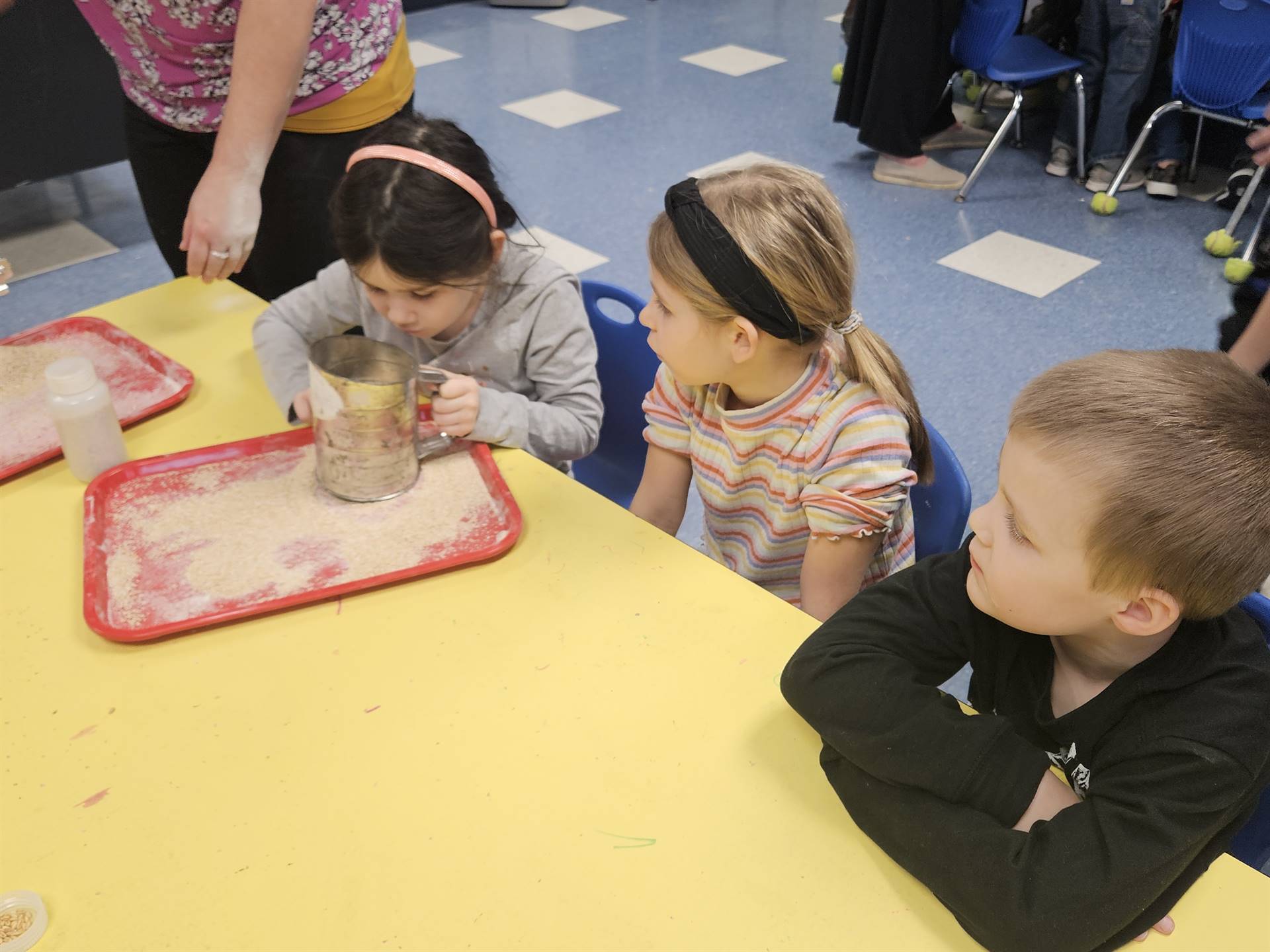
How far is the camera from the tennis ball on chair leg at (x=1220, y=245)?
253cm

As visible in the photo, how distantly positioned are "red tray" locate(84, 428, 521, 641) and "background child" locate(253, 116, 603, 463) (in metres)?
0.07

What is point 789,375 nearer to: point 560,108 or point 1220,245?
point 1220,245

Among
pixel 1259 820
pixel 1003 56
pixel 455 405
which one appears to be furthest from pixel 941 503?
pixel 1003 56

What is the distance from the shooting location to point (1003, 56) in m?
2.85

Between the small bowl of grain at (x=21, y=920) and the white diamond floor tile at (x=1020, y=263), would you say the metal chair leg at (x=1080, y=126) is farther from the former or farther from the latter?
the small bowl of grain at (x=21, y=920)

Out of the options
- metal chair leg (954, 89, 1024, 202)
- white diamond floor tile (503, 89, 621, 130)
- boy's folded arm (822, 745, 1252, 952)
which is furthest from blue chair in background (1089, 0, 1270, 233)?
boy's folded arm (822, 745, 1252, 952)

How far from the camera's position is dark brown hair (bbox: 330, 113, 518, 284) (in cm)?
100

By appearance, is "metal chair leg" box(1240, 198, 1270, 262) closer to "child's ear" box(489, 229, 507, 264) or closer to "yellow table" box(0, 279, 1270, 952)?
"child's ear" box(489, 229, 507, 264)

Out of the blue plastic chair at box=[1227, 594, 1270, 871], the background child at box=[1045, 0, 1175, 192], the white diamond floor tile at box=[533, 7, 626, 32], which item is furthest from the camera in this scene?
the white diamond floor tile at box=[533, 7, 626, 32]

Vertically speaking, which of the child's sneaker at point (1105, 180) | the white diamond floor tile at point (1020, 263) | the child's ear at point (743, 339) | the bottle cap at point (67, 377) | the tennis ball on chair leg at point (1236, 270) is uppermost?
the child's ear at point (743, 339)

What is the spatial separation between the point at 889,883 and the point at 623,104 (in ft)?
10.3

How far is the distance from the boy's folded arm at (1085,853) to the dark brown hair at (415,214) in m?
0.69

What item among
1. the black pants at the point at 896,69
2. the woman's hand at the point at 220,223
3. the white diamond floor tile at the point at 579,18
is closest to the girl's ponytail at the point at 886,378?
the woman's hand at the point at 220,223

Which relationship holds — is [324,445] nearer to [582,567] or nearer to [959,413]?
[582,567]
